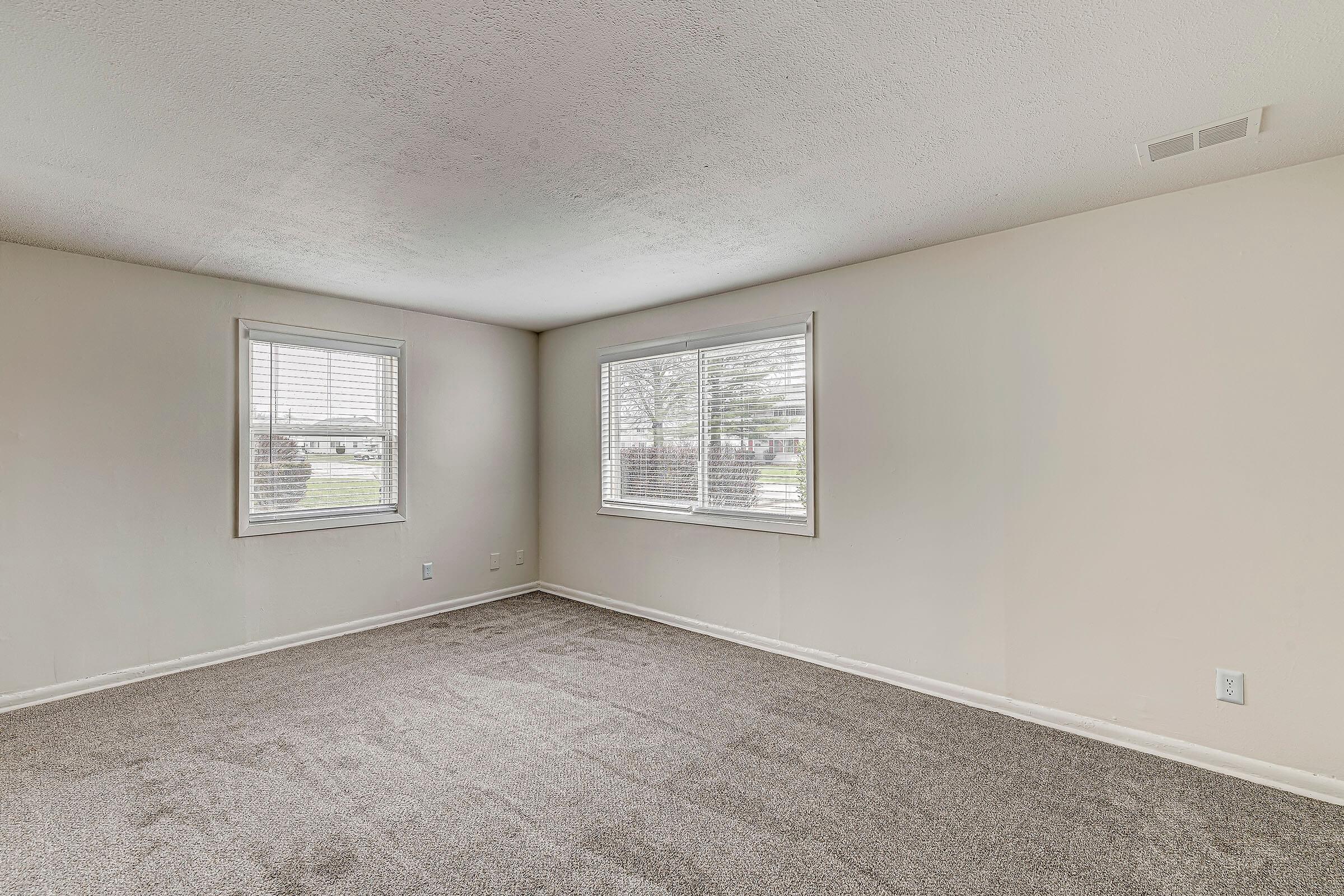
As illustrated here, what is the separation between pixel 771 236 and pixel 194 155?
2402mm

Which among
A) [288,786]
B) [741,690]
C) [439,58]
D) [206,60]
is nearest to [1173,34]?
[439,58]

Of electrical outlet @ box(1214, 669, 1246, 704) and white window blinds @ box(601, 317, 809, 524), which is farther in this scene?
white window blinds @ box(601, 317, 809, 524)

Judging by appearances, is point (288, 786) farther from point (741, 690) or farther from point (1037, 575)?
point (1037, 575)

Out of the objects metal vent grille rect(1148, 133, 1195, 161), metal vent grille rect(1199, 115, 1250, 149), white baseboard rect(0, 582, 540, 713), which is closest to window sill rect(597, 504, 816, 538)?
white baseboard rect(0, 582, 540, 713)

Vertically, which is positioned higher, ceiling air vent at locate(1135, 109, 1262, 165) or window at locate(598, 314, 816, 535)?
ceiling air vent at locate(1135, 109, 1262, 165)

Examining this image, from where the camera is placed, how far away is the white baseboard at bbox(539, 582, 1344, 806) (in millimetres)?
2346

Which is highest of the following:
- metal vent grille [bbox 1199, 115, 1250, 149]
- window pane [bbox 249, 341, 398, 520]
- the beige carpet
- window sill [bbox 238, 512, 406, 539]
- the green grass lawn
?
metal vent grille [bbox 1199, 115, 1250, 149]

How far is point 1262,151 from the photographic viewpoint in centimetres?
226

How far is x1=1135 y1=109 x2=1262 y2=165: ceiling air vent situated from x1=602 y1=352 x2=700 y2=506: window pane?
277 cm

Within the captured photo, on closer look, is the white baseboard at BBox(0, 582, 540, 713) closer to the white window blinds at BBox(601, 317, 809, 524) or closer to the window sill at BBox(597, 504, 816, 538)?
the window sill at BBox(597, 504, 816, 538)

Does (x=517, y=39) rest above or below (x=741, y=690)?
above

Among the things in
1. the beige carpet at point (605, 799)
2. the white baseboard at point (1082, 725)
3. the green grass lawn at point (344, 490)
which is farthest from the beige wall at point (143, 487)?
the white baseboard at point (1082, 725)

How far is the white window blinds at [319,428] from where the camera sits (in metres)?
4.04

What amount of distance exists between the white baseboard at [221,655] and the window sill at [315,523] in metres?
0.68
